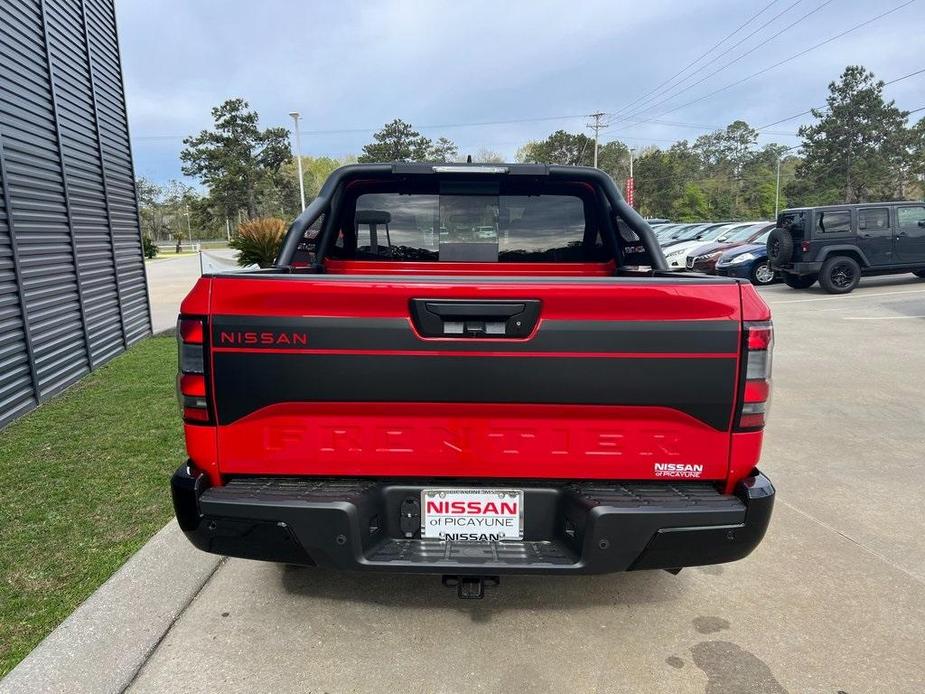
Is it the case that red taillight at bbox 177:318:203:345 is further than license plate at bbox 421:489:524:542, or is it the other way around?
license plate at bbox 421:489:524:542

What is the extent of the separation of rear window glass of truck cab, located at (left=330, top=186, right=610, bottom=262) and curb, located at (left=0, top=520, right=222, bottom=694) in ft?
6.24

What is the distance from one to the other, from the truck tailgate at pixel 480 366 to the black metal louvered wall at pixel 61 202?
4.65 m

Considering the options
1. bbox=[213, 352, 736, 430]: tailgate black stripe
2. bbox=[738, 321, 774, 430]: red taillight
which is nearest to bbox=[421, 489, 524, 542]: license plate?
bbox=[213, 352, 736, 430]: tailgate black stripe

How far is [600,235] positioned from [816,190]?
191 feet

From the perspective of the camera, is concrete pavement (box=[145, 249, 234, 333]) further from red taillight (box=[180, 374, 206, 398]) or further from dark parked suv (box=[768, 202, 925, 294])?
dark parked suv (box=[768, 202, 925, 294])

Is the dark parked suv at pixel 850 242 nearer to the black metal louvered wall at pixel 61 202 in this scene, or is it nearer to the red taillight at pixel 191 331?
the black metal louvered wall at pixel 61 202

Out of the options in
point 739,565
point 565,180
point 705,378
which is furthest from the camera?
point 565,180

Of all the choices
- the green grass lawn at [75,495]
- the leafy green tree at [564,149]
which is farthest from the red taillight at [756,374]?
the leafy green tree at [564,149]

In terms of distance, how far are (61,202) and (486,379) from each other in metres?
7.01

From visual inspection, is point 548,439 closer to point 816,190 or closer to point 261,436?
point 261,436

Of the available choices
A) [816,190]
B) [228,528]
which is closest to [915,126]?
[816,190]

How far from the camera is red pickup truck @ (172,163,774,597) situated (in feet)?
6.77

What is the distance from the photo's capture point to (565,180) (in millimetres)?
3467

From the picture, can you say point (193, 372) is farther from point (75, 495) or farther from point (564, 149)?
point (564, 149)
